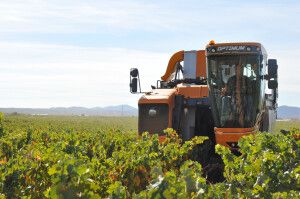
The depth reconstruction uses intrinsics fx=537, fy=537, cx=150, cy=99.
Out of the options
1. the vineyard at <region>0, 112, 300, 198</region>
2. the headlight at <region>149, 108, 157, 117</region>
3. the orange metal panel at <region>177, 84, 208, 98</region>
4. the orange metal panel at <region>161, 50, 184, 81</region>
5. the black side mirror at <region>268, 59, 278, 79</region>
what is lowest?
the vineyard at <region>0, 112, 300, 198</region>

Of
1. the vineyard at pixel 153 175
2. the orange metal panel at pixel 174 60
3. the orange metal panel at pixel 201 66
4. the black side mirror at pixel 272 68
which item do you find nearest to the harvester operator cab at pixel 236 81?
the black side mirror at pixel 272 68

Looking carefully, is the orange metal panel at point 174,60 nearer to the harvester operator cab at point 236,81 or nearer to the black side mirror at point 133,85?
the black side mirror at point 133,85

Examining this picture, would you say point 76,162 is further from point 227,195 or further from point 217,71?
point 217,71

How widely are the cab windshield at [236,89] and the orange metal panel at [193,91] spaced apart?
0.72 meters

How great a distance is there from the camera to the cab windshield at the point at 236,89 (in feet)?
40.9

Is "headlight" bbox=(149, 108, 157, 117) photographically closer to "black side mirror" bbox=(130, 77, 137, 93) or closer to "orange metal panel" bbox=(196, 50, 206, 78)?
"black side mirror" bbox=(130, 77, 137, 93)

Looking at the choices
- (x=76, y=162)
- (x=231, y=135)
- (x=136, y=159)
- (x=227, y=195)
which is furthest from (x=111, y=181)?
(x=231, y=135)

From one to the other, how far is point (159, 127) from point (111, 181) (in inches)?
216

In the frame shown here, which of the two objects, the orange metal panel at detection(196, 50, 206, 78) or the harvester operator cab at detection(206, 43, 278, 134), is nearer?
the harvester operator cab at detection(206, 43, 278, 134)

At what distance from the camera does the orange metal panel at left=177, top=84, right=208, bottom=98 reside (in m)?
13.4

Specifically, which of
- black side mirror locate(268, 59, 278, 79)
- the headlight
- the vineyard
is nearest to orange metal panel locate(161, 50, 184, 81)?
the headlight

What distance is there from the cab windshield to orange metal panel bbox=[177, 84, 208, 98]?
0.72 meters

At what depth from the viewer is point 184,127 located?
45.0 feet

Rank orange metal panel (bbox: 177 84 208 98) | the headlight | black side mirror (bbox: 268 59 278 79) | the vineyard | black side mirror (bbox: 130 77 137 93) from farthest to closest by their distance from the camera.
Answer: black side mirror (bbox: 130 77 137 93) < orange metal panel (bbox: 177 84 208 98) < the headlight < black side mirror (bbox: 268 59 278 79) < the vineyard
